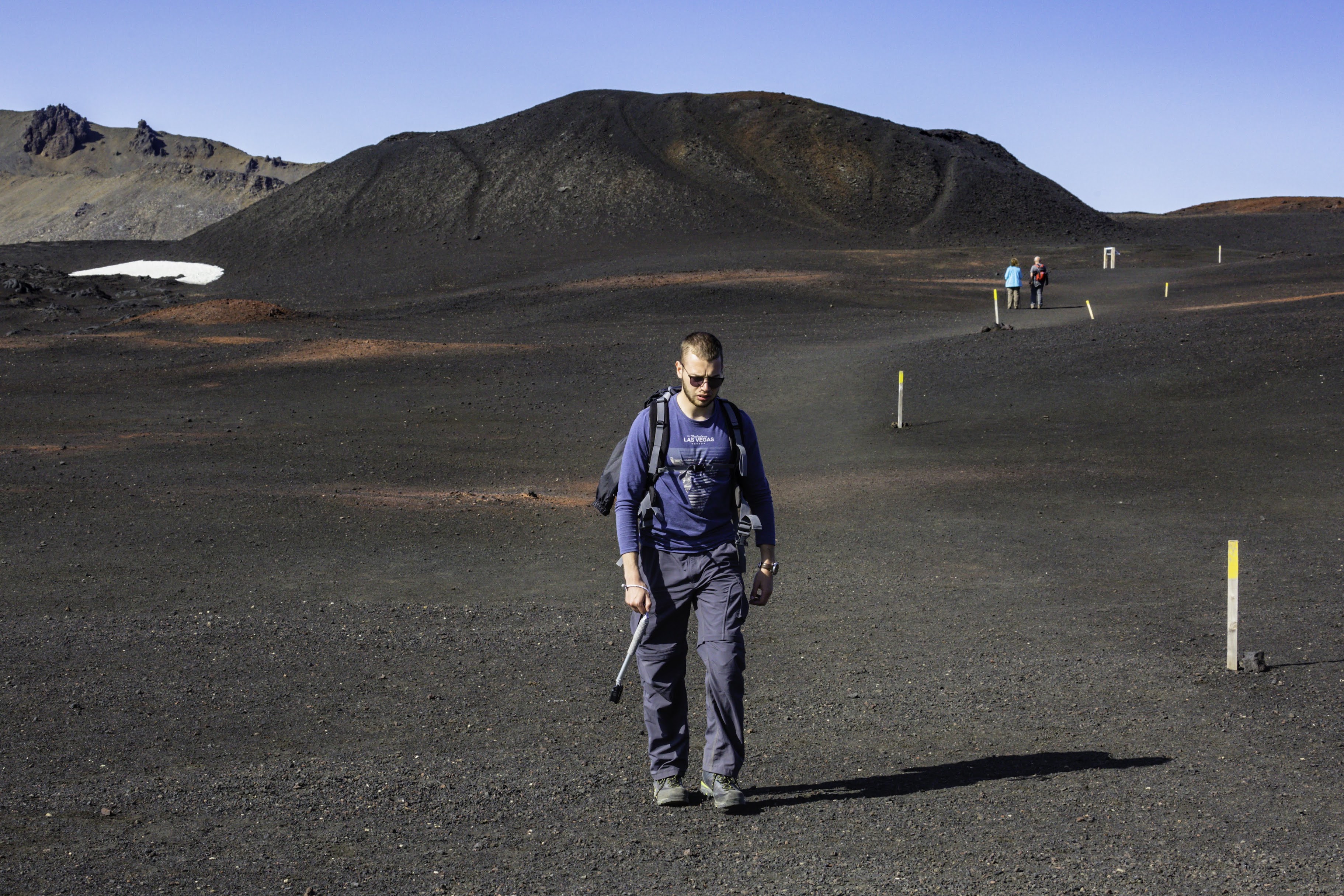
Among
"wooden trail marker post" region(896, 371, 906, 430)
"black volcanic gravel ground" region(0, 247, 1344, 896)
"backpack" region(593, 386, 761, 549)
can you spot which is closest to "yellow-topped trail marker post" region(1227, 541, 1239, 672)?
"black volcanic gravel ground" region(0, 247, 1344, 896)

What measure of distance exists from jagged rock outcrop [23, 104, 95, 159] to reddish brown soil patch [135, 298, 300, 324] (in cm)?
16031

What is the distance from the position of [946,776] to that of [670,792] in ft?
4.61

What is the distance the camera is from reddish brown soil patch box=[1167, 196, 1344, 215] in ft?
369

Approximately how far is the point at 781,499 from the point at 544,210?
58343 mm

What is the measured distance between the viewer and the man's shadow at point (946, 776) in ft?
18.1

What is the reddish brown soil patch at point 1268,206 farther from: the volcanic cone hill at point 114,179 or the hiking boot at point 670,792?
the hiking boot at point 670,792

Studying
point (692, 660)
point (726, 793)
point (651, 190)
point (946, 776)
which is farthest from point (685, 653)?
point (651, 190)

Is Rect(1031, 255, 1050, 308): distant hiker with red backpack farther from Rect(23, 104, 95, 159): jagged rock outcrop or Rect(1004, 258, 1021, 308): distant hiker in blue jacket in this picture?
Rect(23, 104, 95, 159): jagged rock outcrop

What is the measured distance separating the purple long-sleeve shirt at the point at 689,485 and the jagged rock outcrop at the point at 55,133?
7758 inches

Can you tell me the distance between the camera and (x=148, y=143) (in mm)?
172750

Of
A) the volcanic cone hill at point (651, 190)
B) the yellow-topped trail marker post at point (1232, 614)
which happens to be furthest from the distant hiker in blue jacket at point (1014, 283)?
the volcanic cone hill at point (651, 190)

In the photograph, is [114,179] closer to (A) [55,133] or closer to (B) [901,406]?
(A) [55,133]

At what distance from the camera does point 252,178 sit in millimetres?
134750

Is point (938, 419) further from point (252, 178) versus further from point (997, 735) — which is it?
point (252, 178)
